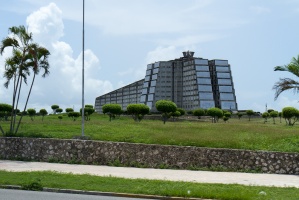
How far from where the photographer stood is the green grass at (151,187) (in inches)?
418

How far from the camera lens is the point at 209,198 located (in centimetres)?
1051

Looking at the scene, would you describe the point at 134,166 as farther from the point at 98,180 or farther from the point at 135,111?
the point at 135,111

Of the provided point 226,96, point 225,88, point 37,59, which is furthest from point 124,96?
point 37,59

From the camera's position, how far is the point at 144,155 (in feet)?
60.6

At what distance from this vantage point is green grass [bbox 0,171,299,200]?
10.6 metres

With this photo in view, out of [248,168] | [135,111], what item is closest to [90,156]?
[248,168]

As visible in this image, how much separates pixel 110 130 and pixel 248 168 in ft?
26.3

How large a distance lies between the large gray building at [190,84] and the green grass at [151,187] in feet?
266

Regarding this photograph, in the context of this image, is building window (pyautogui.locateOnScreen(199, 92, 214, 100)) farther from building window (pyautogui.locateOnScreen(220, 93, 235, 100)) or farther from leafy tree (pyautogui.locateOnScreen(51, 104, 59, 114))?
leafy tree (pyautogui.locateOnScreen(51, 104, 59, 114))

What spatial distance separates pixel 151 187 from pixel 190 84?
87.9m

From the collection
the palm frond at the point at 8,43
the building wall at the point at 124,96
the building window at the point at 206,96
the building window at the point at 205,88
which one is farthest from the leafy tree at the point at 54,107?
the palm frond at the point at 8,43

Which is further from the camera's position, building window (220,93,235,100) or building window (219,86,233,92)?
building window (219,86,233,92)

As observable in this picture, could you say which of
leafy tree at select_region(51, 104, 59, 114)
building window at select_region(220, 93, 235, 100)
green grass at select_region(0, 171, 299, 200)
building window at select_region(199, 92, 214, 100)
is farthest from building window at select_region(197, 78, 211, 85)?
green grass at select_region(0, 171, 299, 200)

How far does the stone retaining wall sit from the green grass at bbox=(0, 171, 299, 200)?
5241 mm
